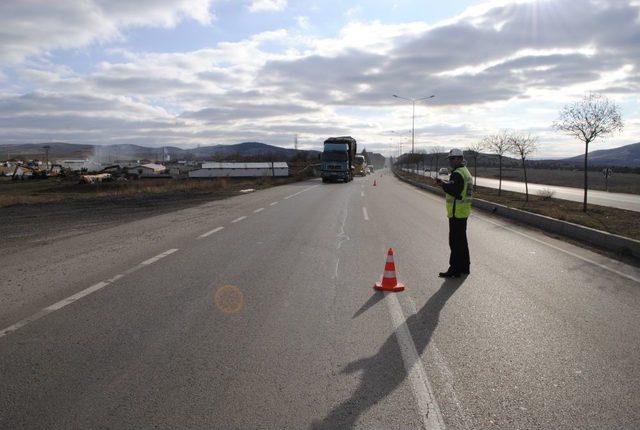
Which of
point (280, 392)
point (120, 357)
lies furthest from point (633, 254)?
point (120, 357)

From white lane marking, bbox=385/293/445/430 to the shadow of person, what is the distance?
45 millimetres

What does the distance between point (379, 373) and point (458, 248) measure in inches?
172

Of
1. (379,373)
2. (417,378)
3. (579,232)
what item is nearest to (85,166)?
(579,232)

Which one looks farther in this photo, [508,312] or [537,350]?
[508,312]

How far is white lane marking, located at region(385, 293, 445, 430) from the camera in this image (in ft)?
11.4

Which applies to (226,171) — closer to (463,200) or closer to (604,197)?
(604,197)

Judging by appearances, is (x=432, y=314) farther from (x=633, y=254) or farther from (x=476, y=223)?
(x=476, y=223)

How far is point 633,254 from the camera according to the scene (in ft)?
34.6

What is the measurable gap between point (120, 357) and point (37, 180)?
284ft

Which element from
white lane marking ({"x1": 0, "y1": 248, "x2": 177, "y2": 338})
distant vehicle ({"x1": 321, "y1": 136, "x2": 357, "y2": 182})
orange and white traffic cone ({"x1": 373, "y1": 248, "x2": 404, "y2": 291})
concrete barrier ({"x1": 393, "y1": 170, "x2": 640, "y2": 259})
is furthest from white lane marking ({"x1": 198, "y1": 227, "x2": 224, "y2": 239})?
distant vehicle ({"x1": 321, "y1": 136, "x2": 357, "y2": 182})

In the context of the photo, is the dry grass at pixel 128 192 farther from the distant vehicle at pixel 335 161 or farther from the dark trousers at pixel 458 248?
the dark trousers at pixel 458 248

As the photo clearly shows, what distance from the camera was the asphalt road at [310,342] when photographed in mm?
3580

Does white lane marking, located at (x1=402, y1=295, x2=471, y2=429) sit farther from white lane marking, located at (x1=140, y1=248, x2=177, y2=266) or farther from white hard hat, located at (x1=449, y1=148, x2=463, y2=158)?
white lane marking, located at (x1=140, y1=248, x2=177, y2=266)

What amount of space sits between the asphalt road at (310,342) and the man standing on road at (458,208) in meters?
0.31
